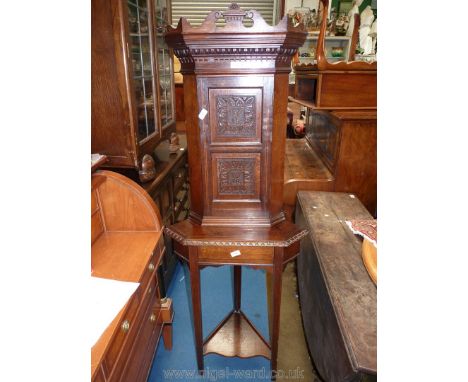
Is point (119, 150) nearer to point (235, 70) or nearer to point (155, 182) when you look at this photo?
point (155, 182)

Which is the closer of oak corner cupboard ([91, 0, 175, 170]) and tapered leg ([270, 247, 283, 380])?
tapered leg ([270, 247, 283, 380])

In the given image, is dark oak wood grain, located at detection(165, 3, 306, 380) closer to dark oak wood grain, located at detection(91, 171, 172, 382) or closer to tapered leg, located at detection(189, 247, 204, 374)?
tapered leg, located at detection(189, 247, 204, 374)

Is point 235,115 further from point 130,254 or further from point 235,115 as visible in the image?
point 130,254

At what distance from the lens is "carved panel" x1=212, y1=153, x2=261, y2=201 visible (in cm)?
112

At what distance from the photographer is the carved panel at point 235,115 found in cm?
103

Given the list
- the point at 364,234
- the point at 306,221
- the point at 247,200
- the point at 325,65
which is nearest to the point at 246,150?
the point at 247,200

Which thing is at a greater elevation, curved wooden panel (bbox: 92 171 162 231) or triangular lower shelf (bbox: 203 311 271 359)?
curved wooden panel (bbox: 92 171 162 231)

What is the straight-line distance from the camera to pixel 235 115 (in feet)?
3.44

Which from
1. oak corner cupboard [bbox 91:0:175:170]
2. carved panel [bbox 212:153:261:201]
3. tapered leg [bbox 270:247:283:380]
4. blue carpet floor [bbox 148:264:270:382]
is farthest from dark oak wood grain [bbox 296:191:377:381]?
oak corner cupboard [bbox 91:0:175:170]

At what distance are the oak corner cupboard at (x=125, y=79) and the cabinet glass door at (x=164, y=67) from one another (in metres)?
0.04

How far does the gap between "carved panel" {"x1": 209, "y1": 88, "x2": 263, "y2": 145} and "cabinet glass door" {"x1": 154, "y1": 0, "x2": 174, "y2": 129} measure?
1.19 metres

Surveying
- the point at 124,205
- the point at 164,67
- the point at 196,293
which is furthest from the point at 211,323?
the point at 164,67

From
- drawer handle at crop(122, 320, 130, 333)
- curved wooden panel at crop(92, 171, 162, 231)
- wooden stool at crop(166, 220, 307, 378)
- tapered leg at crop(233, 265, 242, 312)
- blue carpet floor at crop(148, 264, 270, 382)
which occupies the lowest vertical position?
blue carpet floor at crop(148, 264, 270, 382)

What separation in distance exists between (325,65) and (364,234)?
1.08 metres
